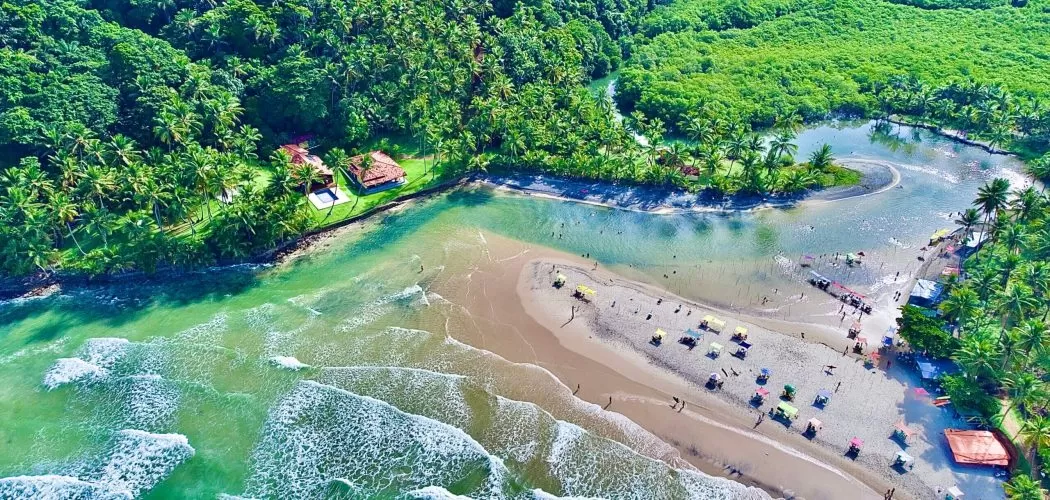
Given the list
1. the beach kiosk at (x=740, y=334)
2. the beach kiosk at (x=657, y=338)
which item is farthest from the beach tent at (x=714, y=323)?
the beach kiosk at (x=657, y=338)

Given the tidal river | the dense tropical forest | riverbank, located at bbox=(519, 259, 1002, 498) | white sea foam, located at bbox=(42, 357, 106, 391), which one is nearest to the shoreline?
the tidal river

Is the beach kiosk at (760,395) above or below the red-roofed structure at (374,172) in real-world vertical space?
below

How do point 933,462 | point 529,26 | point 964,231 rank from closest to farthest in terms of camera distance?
point 933,462 < point 964,231 < point 529,26

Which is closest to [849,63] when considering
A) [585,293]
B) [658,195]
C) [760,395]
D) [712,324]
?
[658,195]

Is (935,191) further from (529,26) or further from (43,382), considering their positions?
(43,382)

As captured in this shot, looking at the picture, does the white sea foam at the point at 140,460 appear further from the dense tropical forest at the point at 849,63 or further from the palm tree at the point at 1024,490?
the dense tropical forest at the point at 849,63

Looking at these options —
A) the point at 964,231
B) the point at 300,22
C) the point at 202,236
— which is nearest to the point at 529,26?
the point at 300,22

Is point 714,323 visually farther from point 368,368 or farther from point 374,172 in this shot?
point 374,172
